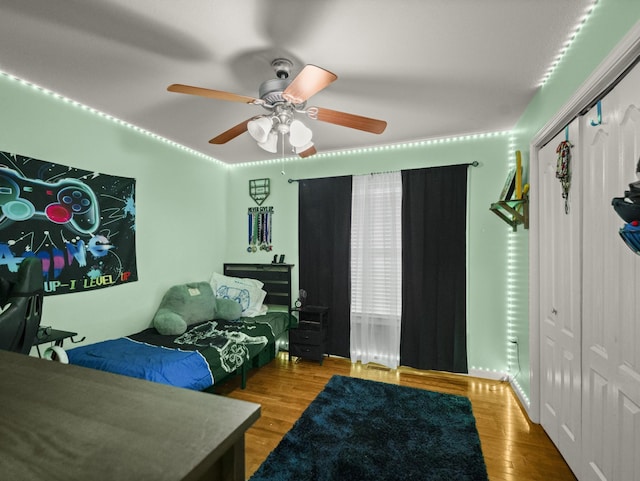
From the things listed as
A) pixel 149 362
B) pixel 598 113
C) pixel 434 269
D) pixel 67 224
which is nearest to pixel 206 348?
pixel 149 362

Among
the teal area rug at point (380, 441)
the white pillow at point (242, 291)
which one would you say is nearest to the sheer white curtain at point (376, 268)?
the teal area rug at point (380, 441)

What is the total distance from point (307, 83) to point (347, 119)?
462 mm

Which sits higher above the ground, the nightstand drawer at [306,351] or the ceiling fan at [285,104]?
the ceiling fan at [285,104]

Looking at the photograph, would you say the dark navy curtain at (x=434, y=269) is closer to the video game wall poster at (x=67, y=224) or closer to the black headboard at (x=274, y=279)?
the black headboard at (x=274, y=279)

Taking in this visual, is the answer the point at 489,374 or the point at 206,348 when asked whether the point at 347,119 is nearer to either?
the point at 206,348

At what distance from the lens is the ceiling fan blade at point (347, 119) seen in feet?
6.16

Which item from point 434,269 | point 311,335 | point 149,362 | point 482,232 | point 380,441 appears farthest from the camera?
point 311,335

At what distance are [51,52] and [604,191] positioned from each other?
3.21 metres

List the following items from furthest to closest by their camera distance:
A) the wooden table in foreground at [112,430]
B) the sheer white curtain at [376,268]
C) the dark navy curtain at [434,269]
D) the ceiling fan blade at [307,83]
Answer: the sheer white curtain at [376,268], the dark navy curtain at [434,269], the ceiling fan blade at [307,83], the wooden table in foreground at [112,430]

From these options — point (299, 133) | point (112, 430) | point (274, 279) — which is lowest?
point (274, 279)

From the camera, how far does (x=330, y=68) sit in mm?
1977

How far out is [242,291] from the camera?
381 centimetres

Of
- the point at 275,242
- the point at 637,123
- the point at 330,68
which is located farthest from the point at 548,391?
the point at 275,242

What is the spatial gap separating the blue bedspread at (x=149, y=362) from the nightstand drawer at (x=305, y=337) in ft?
4.15
